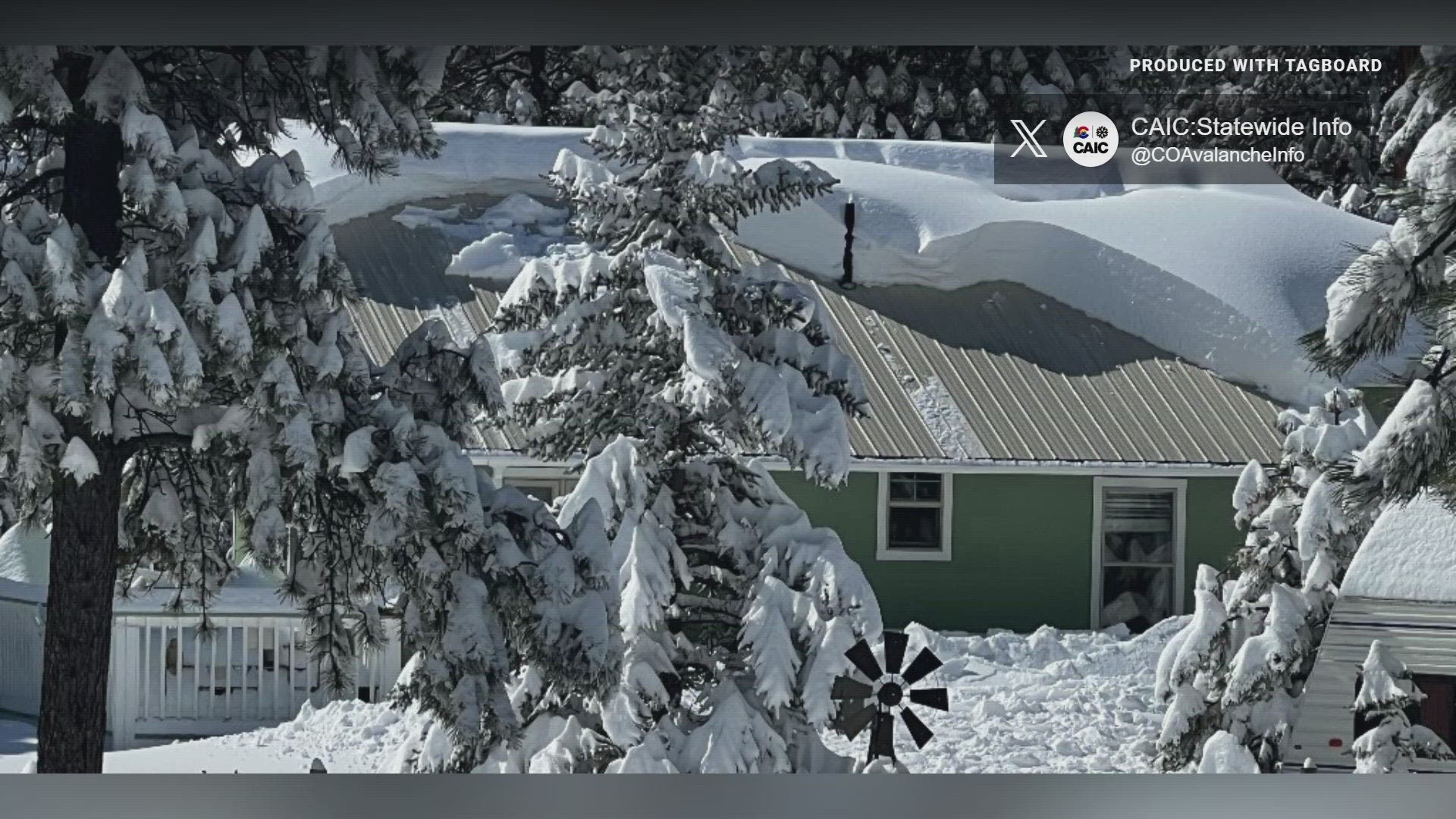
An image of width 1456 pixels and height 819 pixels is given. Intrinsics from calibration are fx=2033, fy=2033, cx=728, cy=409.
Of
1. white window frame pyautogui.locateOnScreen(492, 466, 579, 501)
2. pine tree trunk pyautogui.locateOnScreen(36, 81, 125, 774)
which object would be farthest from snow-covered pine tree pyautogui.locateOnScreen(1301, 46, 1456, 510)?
pine tree trunk pyautogui.locateOnScreen(36, 81, 125, 774)

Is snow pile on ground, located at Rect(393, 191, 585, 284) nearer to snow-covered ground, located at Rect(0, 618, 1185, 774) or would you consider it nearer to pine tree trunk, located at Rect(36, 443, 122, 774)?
pine tree trunk, located at Rect(36, 443, 122, 774)

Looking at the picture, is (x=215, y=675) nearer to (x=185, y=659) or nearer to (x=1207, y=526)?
(x=185, y=659)

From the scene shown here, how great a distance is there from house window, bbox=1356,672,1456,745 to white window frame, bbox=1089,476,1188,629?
0.96m

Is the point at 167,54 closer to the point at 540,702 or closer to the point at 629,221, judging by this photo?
the point at 629,221

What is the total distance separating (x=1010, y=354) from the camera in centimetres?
812

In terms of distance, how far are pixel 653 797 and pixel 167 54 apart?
3.23 metres

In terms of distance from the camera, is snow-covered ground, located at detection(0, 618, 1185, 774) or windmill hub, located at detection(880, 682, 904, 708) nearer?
snow-covered ground, located at detection(0, 618, 1185, 774)

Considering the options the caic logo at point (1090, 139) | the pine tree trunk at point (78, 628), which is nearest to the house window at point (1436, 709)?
the caic logo at point (1090, 139)

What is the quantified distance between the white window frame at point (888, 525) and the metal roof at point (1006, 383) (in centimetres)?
7

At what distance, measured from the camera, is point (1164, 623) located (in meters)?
8.07

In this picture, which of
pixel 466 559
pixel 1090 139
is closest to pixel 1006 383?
pixel 1090 139

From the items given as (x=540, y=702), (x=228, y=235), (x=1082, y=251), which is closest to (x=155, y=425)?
(x=228, y=235)

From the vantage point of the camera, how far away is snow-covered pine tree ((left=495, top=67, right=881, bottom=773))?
763cm
